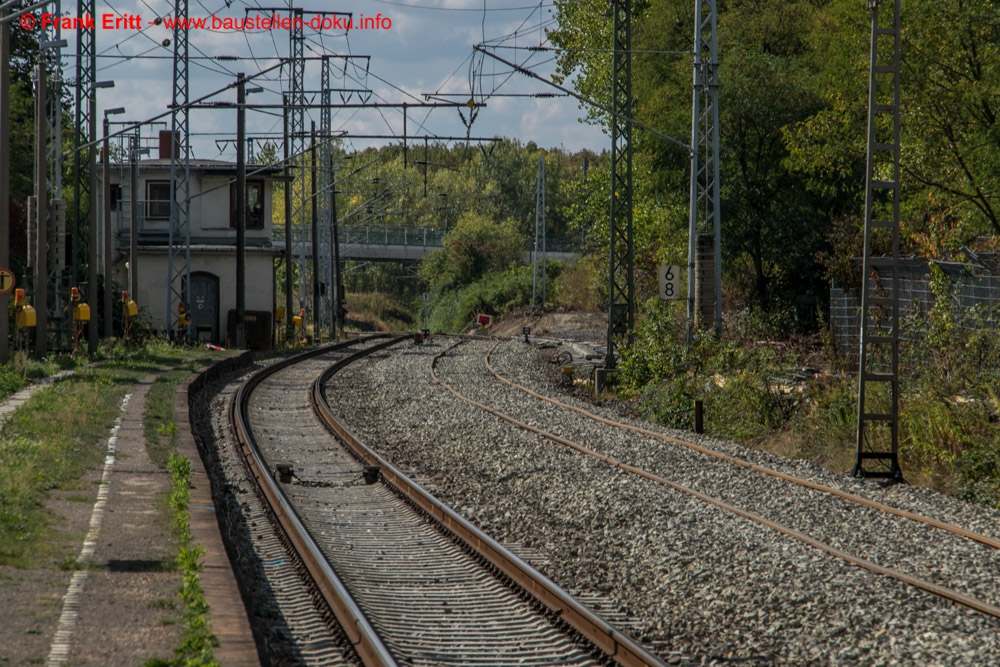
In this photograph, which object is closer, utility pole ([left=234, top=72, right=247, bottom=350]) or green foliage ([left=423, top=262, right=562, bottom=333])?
utility pole ([left=234, top=72, right=247, bottom=350])

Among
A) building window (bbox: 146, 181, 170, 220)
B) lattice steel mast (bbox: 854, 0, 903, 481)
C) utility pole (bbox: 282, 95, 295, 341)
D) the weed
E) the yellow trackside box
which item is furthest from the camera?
building window (bbox: 146, 181, 170, 220)

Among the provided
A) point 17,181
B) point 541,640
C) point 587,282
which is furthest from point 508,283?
point 541,640

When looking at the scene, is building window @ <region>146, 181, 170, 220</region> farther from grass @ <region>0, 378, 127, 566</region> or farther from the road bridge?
the road bridge

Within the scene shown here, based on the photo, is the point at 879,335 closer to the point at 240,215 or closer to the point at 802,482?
the point at 802,482

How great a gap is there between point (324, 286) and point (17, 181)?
14.2 metres

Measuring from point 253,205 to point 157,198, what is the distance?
4292 mm

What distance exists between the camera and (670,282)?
2400cm

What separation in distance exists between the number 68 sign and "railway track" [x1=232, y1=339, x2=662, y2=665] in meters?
9.84

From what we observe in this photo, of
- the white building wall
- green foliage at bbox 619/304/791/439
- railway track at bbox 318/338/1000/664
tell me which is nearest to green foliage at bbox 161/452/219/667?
railway track at bbox 318/338/1000/664

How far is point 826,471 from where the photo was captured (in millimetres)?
14000

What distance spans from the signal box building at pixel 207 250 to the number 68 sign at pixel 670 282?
2453cm

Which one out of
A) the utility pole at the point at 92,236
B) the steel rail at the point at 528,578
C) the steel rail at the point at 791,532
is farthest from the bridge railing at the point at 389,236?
the steel rail at the point at 528,578

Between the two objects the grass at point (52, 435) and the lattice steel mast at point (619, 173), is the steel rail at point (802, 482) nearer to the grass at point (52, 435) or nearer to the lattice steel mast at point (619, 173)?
the lattice steel mast at point (619, 173)

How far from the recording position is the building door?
46.3m
